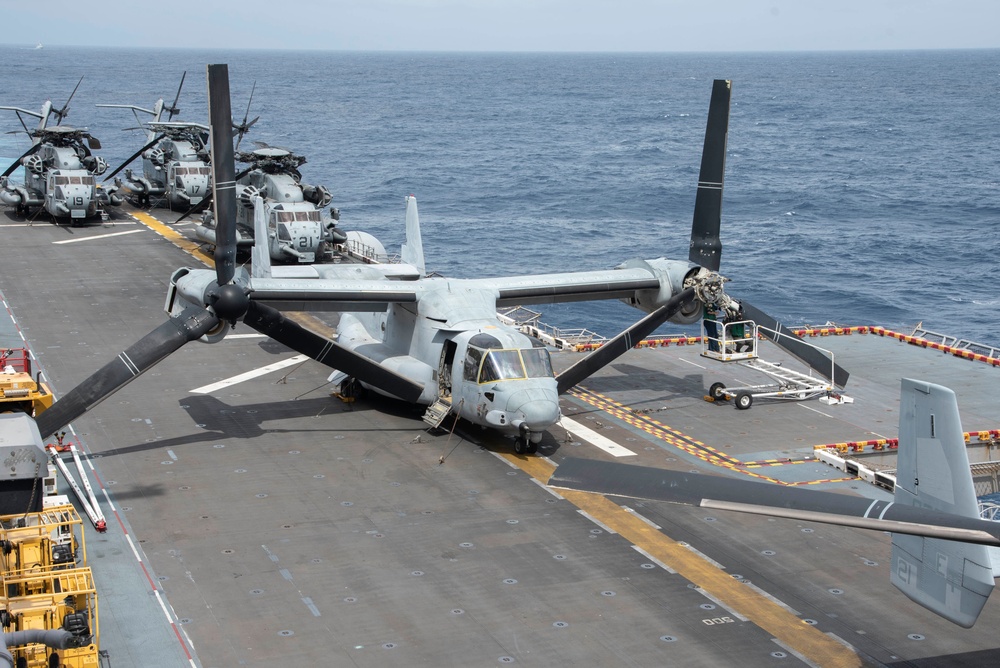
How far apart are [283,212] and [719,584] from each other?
3611 centimetres

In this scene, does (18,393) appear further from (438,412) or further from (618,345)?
(618,345)

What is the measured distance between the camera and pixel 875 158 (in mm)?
135375

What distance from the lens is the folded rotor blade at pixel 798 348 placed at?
118 ft

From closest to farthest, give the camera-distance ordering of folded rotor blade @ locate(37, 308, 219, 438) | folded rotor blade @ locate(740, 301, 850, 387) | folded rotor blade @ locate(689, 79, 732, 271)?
1. folded rotor blade @ locate(37, 308, 219, 438)
2. folded rotor blade @ locate(689, 79, 732, 271)
3. folded rotor blade @ locate(740, 301, 850, 387)

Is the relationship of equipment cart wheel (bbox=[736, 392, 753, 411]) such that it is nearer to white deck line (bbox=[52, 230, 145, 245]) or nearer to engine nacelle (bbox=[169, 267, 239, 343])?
engine nacelle (bbox=[169, 267, 239, 343])

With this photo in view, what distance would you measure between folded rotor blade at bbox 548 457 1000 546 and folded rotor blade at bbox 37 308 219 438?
57.3 ft

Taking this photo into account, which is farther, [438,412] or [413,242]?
[413,242]

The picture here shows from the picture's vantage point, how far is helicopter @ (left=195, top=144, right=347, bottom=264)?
54.1 meters

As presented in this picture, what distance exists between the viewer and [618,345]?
114ft

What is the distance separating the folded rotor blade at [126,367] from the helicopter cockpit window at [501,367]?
25.0 feet

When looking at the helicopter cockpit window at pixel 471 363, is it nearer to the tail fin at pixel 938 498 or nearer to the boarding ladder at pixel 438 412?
the boarding ladder at pixel 438 412

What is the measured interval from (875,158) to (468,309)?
113 metres

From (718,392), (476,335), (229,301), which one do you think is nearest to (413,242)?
(476,335)

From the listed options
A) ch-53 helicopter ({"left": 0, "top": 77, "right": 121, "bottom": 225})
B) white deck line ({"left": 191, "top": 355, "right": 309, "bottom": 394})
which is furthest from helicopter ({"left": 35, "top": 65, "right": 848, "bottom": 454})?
ch-53 helicopter ({"left": 0, "top": 77, "right": 121, "bottom": 225})
